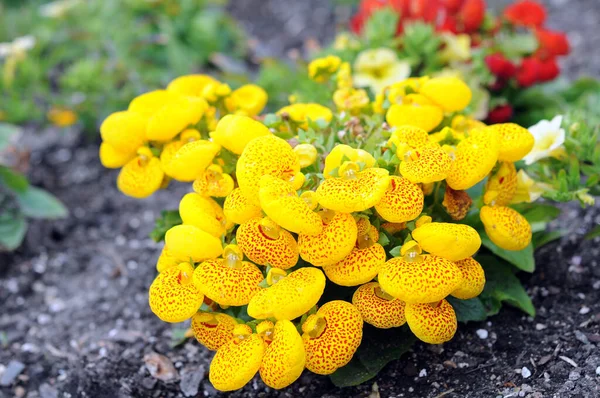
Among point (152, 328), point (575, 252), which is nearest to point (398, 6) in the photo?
point (575, 252)

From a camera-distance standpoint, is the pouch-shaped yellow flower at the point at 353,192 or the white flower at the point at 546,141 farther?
the white flower at the point at 546,141

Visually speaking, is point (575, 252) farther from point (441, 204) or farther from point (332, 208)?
point (332, 208)

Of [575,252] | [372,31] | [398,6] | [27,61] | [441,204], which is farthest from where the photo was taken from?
[27,61]

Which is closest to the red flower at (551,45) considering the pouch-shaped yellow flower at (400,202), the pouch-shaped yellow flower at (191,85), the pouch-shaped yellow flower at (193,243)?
the pouch-shaped yellow flower at (191,85)

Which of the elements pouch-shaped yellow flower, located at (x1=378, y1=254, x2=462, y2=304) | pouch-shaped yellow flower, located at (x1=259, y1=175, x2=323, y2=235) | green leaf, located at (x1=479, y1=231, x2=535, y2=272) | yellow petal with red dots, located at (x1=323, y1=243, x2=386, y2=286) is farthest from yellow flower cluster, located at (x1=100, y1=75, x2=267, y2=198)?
green leaf, located at (x1=479, y1=231, x2=535, y2=272)

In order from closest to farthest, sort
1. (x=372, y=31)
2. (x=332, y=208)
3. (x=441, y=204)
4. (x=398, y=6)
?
(x=332, y=208), (x=441, y=204), (x=372, y=31), (x=398, y=6)

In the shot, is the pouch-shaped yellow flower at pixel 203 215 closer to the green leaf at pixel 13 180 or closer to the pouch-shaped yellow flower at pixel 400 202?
the pouch-shaped yellow flower at pixel 400 202

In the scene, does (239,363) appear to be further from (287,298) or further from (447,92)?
(447,92)

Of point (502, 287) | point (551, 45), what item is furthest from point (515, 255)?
point (551, 45)
